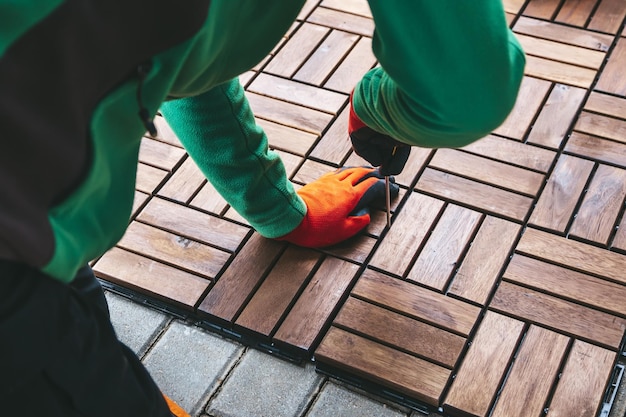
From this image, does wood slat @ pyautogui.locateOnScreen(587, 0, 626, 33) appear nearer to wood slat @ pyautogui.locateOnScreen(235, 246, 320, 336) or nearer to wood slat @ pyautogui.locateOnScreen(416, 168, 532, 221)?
wood slat @ pyautogui.locateOnScreen(416, 168, 532, 221)

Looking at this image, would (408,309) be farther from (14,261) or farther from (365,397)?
(14,261)

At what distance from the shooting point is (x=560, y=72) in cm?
209

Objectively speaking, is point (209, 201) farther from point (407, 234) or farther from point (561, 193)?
point (561, 193)

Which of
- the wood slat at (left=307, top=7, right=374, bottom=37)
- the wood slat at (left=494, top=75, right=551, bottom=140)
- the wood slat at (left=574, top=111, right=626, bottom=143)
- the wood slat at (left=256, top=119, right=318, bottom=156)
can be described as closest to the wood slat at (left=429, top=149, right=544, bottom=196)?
the wood slat at (left=494, top=75, right=551, bottom=140)

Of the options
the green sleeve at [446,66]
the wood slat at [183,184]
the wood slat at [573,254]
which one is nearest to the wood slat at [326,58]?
the wood slat at [183,184]

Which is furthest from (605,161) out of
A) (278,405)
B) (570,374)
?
(278,405)

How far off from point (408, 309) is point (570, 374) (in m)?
0.33

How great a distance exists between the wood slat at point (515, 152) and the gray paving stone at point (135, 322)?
0.84 m

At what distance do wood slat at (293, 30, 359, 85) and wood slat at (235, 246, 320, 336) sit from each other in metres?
0.60

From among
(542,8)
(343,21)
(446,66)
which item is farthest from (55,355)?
(542,8)

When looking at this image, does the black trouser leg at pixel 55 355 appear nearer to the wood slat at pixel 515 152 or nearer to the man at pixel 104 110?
the man at pixel 104 110

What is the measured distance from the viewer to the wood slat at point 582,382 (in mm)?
1445

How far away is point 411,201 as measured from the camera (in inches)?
71.7

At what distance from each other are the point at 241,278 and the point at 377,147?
43 cm
